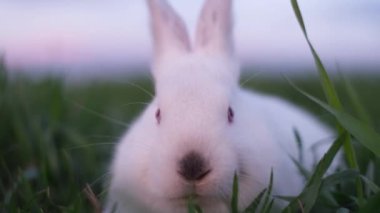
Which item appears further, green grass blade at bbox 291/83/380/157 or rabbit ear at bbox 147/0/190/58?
rabbit ear at bbox 147/0/190/58

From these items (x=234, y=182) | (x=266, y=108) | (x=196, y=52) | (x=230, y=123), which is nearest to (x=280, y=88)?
(x=266, y=108)

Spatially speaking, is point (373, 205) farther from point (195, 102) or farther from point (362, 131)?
point (195, 102)

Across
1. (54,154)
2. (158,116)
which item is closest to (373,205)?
(158,116)

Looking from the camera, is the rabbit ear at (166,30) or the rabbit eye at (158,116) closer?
the rabbit eye at (158,116)

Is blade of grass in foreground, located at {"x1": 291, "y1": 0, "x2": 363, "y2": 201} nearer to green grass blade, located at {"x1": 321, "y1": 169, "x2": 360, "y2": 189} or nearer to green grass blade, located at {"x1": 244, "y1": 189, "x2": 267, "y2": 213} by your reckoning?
green grass blade, located at {"x1": 321, "y1": 169, "x2": 360, "y2": 189}

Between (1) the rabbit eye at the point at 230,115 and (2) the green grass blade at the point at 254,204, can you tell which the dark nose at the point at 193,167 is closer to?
(2) the green grass blade at the point at 254,204

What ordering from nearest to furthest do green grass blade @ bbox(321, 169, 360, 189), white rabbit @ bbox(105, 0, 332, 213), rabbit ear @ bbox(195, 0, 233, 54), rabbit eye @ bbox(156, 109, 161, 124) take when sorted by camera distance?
green grass blade @ bbox(321, 169, 360, 189) → white rabbit @ bbox(105, 0, 332, 213) → rabbit eye @ bbox(156, 109, 161, 124) → rabbit ear @ bbox(195, 0, 233, 54)

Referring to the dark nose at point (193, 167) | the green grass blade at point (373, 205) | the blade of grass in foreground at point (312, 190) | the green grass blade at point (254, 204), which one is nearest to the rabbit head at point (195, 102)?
the dark nose at point (193, 167)

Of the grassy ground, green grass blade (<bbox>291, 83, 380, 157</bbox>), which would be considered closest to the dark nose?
the grassy ground
